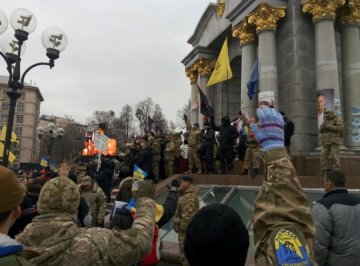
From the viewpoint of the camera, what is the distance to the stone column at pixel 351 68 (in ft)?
48.4

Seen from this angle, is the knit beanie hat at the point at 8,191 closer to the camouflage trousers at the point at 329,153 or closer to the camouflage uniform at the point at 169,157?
the camouflage trousers at the point at 329,153

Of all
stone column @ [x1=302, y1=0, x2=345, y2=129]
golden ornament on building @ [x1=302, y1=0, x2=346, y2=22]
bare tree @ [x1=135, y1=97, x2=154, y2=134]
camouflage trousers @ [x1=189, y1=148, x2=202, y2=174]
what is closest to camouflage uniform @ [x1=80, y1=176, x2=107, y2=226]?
camouflage trousers @ [x1=189, y1=148, x2=202, y2=174]

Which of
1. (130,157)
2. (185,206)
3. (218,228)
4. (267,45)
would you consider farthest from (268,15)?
(218,228)

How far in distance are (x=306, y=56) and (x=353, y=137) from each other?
12.5 ft

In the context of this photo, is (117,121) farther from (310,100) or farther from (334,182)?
(334,182)

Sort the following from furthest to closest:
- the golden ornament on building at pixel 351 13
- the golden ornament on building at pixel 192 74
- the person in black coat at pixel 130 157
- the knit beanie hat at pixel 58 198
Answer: the golden ornament on building at pixel 192 74 → the golden ornament on building at pixel 351 13 → the person in black coat at pixel 130 157 → the knit beanie hat at pixel 58 198

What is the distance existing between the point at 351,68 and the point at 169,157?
8357 millimetres

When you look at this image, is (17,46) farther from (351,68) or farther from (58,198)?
(351,68)

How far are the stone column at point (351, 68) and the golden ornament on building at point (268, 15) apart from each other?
8.91ft

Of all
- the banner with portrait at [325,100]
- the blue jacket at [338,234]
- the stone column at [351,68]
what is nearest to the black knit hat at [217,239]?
the blue jacket at [338,234]

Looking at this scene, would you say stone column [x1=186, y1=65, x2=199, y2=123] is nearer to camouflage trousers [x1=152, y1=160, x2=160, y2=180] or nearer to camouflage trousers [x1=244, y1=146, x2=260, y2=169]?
camouflage trousers [x1=152, y1=160, x2=160, y2=180]

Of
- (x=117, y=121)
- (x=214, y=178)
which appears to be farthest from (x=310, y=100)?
(x=117, y=121)

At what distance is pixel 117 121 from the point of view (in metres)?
71.6

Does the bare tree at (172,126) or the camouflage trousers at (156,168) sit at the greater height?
the bare tree at (172,126)
